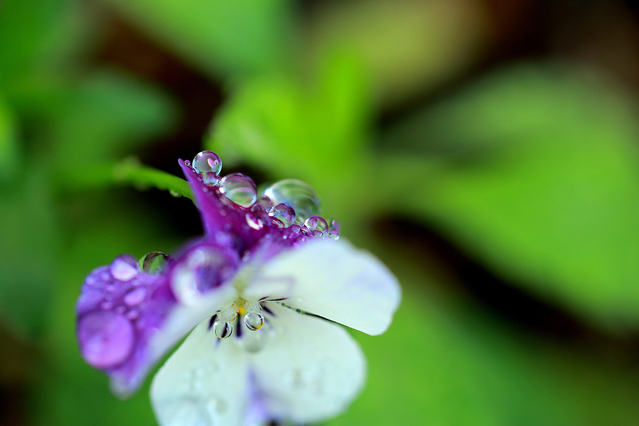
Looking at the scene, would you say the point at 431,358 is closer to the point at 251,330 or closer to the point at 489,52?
the point at 251,330

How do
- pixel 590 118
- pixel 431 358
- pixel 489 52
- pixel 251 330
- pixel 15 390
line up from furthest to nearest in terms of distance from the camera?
1. pixel 489 52
2. pixel 590 118
3. pixel 431 358
4. pixel 15 390
5. pixel 251 330

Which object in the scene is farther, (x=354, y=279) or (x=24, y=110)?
(x=24, y=110)

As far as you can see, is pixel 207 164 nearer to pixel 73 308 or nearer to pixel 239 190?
pixel 239 190

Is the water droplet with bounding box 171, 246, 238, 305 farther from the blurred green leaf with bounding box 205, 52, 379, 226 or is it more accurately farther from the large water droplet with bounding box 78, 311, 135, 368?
the blurred green leaf with bounding box 205, 52, 379, 226

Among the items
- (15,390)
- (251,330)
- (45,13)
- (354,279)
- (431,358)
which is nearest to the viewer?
(354,279)

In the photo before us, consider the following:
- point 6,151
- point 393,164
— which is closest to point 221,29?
point 393,164

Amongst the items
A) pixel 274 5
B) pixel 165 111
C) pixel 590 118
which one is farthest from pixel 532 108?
pixel 165 111

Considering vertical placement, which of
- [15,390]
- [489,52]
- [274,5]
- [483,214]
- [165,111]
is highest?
[489,52]
